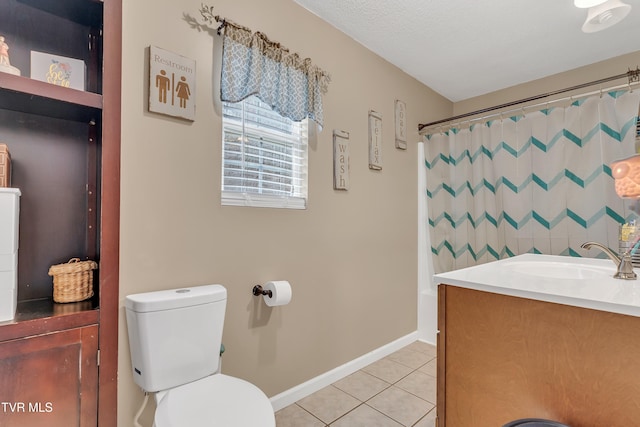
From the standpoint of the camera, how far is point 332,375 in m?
2.09

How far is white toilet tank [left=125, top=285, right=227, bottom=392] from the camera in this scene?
1198 mm

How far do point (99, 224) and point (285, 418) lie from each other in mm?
1369

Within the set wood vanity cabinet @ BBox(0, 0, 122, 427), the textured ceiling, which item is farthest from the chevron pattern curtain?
wood vanity cabinet @ BBox(0, 0, 122, 427)

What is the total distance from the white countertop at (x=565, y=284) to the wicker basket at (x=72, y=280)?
1.35m

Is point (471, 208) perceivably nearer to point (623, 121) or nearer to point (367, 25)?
point (623, 121)

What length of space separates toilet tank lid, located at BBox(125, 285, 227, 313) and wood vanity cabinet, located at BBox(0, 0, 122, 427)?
0.08 m

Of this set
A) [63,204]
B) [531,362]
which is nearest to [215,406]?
[63,204]

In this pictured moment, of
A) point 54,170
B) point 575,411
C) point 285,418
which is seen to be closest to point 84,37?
point 54,170

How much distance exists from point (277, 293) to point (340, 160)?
995 mm

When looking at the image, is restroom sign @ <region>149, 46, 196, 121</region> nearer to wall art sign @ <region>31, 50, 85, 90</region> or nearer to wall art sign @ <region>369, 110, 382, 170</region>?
wall art sign @ <region>31, 50, 85, 90</region>

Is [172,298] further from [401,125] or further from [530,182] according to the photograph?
[530,182]

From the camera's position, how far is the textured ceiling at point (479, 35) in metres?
1.90

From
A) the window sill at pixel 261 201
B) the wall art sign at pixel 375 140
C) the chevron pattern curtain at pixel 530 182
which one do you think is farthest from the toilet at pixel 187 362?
the chevron pattern curtain at pixel 530 182

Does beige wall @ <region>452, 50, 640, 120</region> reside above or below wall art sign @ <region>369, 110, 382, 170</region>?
above
